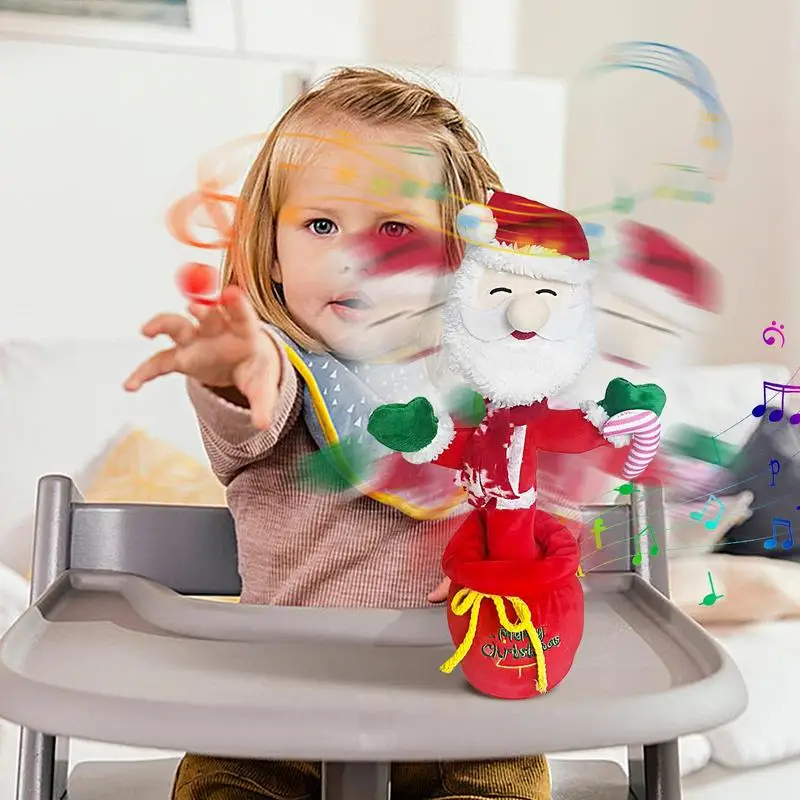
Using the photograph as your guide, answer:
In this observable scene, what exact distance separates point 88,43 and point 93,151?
130 millimetres

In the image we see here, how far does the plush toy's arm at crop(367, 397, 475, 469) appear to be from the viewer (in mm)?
443

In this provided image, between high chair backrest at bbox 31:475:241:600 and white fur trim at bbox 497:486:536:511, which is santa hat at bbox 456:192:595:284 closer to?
white fur trim at bbox 497:486:536:511

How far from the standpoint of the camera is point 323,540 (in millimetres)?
644

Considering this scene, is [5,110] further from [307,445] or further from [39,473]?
[307,445]

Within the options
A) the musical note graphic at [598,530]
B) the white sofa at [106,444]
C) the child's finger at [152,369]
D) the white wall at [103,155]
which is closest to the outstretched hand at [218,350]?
the child's finger at [152,369]

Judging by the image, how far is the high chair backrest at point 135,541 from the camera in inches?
25.2

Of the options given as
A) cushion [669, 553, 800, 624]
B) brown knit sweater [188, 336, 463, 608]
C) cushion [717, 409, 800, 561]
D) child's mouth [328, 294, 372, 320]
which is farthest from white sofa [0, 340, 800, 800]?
child's mouth [328, 294, 372, 320]

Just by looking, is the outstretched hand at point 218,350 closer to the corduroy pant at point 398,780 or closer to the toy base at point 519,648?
the toy base at point 519,648

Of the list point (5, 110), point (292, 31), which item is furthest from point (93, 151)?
point (292, 31)

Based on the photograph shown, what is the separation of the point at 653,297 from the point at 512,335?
7cm

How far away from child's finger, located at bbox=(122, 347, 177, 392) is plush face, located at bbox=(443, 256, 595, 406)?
0.12 m

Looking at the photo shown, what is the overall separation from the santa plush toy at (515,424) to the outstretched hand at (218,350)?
0.24ft

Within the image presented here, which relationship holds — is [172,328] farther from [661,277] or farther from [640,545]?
[640,545]

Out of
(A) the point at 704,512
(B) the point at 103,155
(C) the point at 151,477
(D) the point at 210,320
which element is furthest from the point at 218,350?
(B) the point at 103,155
